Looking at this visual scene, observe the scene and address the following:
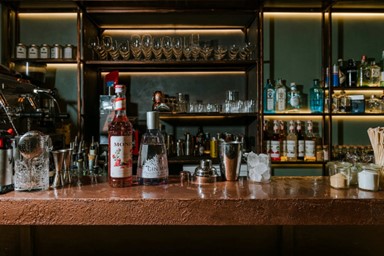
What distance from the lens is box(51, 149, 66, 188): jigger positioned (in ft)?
3.28

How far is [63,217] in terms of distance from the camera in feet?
2.84

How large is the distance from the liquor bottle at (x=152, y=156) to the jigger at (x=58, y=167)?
0.26 metres

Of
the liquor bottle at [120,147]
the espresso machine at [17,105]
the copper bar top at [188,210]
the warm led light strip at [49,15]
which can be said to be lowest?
the copper bar top at [188,210]

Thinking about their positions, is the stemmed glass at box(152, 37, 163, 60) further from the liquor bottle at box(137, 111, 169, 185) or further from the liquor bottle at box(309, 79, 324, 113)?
the liquor bottle at box(137, 111, 169, 185)

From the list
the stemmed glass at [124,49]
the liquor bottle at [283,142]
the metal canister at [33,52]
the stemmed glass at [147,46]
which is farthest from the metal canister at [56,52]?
the liquor bottle at [283,142]

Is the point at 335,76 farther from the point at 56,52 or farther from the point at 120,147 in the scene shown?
the point at 56,52

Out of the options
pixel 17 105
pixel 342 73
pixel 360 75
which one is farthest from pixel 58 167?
pixel 360 75

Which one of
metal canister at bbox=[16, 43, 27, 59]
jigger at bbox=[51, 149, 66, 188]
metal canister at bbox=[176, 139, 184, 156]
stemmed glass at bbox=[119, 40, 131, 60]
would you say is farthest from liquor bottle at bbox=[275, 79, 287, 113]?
metal canister at bbox=[16, 43, 27, 59]

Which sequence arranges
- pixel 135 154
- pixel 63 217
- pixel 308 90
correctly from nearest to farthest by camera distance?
pixel 63 217, pixel 135 154, pixel 308 90

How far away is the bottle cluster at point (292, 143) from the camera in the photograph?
2.72 meters

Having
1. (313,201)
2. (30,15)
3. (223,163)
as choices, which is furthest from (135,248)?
(30,15)

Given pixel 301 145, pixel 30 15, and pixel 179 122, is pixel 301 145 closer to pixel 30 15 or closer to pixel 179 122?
pixel 179 122

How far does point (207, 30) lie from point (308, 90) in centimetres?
119

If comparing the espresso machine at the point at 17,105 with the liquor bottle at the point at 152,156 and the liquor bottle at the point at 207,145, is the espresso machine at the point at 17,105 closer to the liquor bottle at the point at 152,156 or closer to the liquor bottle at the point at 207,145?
the liquor bottle at the point at 152,156
